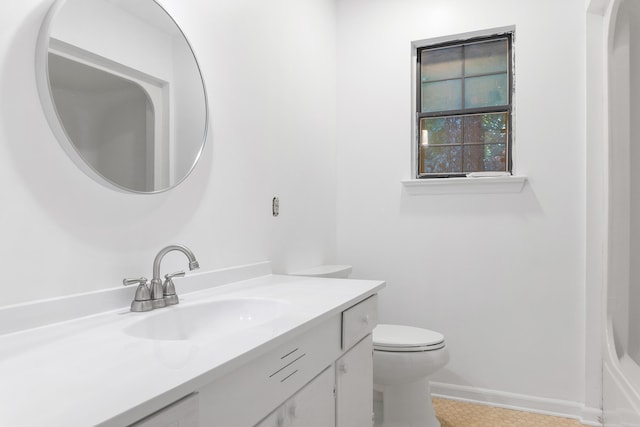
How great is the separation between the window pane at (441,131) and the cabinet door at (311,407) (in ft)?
5.72

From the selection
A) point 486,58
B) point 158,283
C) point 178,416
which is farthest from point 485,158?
point 178,416

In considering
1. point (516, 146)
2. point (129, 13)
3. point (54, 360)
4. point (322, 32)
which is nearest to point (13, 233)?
point (54, 360)

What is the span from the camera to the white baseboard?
2.23 m

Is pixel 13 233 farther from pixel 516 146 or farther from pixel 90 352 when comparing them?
pixel 516 146

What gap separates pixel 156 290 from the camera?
128cm

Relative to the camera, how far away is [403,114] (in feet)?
8.75

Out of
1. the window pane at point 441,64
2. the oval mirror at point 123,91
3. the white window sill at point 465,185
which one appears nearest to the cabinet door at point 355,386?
the oval mirror at point 123,91

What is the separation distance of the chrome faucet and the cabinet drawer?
1.71 ft

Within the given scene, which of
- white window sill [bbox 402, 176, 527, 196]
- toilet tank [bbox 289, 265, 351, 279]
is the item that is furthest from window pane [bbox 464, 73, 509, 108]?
toilet tank [bbox 289, 265, 351, 279]

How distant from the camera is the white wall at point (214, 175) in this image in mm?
1033

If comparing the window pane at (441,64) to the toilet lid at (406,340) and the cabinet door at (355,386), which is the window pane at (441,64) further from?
the cabinet door at (355,386)

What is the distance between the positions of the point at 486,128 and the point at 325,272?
4.18 feet

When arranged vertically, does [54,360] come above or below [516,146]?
below

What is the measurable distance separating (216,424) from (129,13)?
1188 millimetres
